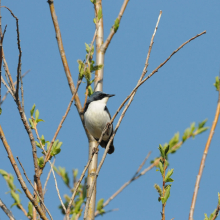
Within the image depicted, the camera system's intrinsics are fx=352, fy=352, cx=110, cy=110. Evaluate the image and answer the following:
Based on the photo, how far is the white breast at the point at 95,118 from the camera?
7046mm

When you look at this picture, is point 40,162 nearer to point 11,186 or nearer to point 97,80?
point 11,186

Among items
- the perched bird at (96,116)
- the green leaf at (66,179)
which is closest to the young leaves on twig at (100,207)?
the green leaf at (66,179)

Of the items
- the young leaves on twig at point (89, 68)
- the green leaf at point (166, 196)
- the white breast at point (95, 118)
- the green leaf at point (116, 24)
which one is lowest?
the green leaf at point (166, 196)

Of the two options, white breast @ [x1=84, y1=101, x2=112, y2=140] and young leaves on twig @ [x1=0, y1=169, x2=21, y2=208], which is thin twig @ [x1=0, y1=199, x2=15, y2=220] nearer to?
young leaves on twig @ [x1=0, y1=169, x2=21, y2=208]

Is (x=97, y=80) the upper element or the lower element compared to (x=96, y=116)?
lower

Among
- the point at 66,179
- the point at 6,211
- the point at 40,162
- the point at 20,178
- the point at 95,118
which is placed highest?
the point at 95,118

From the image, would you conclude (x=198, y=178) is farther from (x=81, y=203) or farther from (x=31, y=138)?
(x=31, y=138)

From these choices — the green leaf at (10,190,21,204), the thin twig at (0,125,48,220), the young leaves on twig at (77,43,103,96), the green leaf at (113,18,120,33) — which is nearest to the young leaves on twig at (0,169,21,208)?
the green leaf at (10,190,21,204)

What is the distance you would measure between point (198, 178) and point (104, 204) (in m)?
1.72

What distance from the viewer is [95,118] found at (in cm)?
709

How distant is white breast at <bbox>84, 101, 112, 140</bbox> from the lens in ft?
23.1

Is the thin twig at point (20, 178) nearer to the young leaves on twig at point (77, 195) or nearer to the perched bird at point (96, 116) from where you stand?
the young leaves on twig at point (77, 195)

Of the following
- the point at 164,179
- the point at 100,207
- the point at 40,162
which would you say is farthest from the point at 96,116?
the point at 164,179

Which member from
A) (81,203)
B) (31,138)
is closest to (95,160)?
(81,203)
